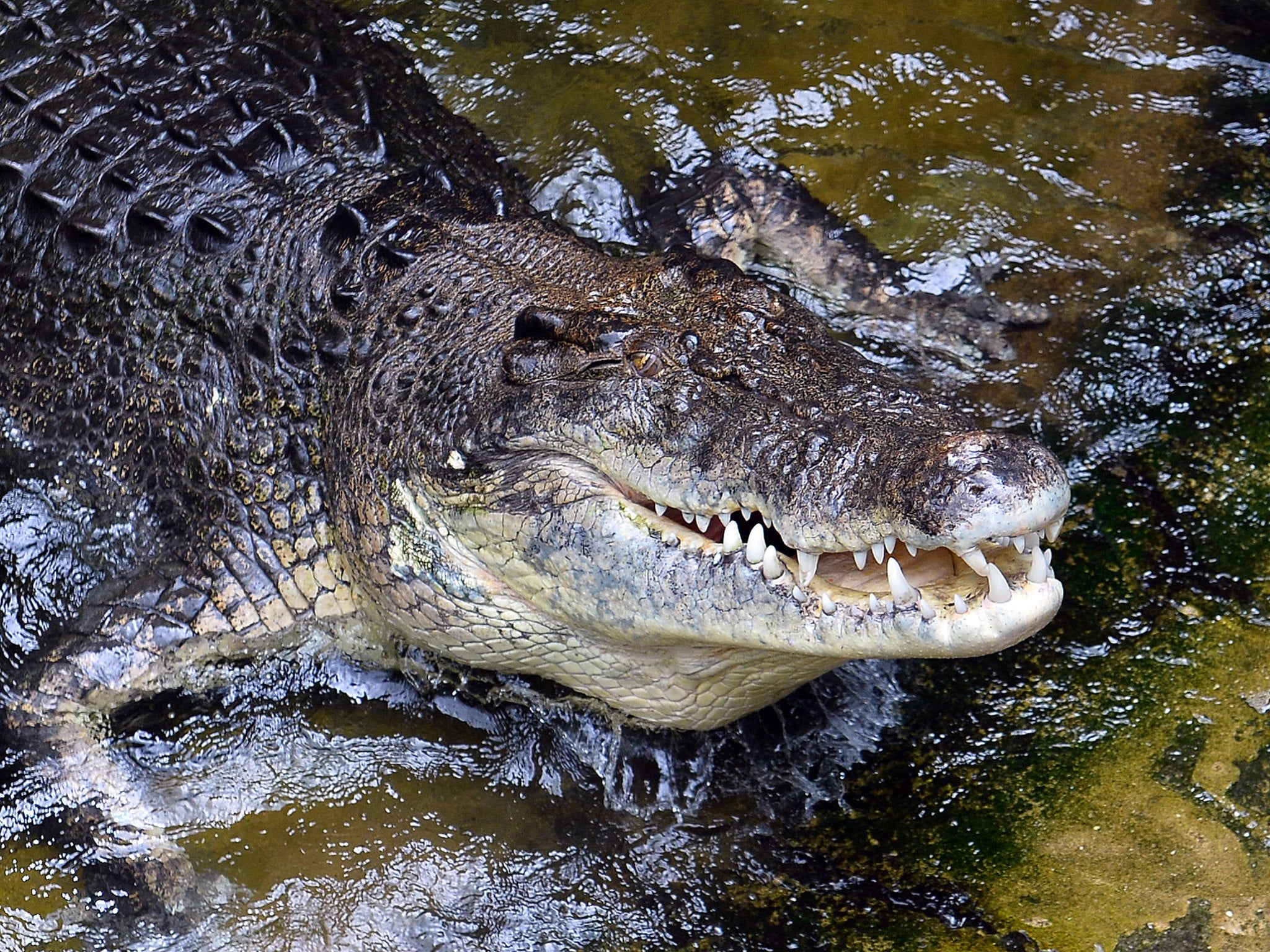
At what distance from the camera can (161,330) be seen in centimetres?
403

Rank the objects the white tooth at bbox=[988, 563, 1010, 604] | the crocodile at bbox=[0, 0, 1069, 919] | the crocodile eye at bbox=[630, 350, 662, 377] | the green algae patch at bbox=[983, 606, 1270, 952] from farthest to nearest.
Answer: the crocodile eye at bbox=[630, 350, 662, 377] < the green algae patch at bbox=[983, 606, 1270, 952] < the crocodile at bbox=[0, 0, 1069, 919] < the white tooth at bbox=[988, 563, 1010, 604]

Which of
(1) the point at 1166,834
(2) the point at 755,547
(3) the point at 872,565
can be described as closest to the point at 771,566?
(2) the point at 755,547

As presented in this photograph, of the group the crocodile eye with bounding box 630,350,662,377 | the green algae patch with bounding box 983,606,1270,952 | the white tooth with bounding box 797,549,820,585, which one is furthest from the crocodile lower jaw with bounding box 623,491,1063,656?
the green algae patch with bounding box 983,606,1270,952

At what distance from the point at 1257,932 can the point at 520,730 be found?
1925mm

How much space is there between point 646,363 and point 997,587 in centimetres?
104

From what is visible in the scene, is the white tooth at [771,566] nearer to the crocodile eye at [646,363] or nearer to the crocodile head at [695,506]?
the crocodile head at [695,506]

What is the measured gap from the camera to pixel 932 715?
137 inches

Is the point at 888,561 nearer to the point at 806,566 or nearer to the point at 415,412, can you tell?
the point at 806,566

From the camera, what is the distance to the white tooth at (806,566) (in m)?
2.72

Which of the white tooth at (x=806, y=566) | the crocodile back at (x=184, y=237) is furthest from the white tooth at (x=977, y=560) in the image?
the crocodile back at (x=184, y=237)

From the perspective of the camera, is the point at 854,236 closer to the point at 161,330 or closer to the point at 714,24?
the point at 714,24

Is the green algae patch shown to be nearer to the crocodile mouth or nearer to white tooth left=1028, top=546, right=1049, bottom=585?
the crocodile mouth

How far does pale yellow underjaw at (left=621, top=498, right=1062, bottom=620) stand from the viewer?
8.10 feet

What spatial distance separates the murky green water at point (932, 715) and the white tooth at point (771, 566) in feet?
2.93
